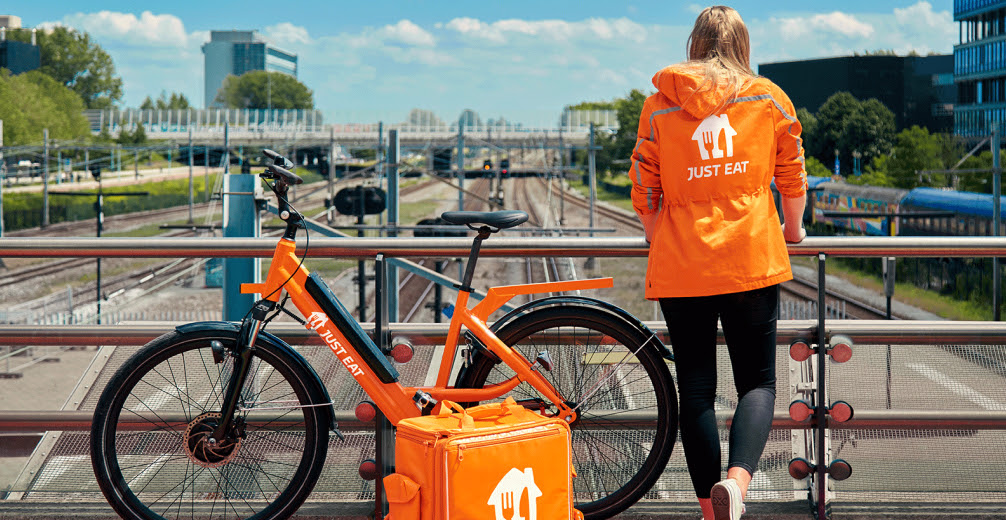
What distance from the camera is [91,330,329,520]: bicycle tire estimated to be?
373 centimetres

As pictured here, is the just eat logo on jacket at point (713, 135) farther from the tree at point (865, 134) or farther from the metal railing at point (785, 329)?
the tree at point (865, 134)

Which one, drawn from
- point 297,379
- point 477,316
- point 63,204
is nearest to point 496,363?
point 477,316

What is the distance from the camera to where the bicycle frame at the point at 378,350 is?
3.64m

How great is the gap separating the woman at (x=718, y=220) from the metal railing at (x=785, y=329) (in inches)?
22.4

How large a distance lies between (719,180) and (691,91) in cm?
30

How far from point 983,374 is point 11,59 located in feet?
445

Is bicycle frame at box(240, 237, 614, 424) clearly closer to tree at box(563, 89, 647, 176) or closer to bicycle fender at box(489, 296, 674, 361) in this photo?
bicycle fender at box(489, 296, 674, 361)

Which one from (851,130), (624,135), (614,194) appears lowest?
(614,194)

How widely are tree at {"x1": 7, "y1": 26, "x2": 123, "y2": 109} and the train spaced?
109972 mm

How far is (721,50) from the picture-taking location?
329 cm

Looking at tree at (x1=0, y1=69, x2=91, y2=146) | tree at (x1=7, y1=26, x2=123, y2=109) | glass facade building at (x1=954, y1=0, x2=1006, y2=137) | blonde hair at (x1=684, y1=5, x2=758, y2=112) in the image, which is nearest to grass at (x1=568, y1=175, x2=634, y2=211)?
glass facade building at (x1=954, y1=0, x2=1006, y2=137)

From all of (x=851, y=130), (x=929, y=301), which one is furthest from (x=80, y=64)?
(x=929, y=301)

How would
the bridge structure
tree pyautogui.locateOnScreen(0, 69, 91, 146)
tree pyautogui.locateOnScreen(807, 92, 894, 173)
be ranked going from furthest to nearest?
the bridge structure → tree pyautogui.locateOnScreen(0, 69, 91, 146) → tree pyautogui.locateOnScreen(807, 92, 894, 173)

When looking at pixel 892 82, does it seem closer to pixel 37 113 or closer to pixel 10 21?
pixel 37 113
